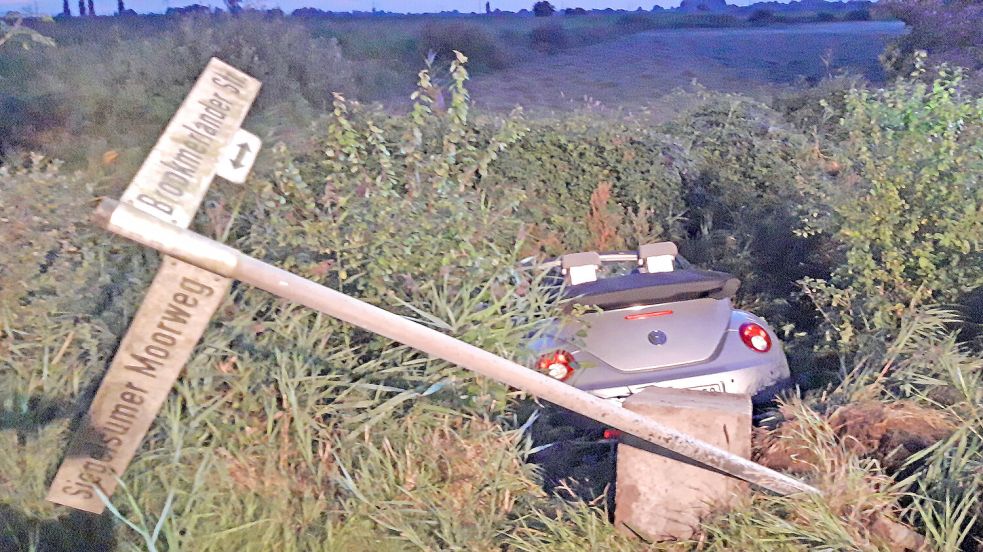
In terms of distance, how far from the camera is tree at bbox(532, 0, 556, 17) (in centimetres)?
4956

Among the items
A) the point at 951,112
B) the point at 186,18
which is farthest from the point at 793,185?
the point at 186,18

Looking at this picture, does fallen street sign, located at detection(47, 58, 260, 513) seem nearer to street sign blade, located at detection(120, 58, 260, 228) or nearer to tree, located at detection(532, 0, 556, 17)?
street sign blade, located at detection(120, 58, 260, 228)

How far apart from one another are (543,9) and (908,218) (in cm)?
4628

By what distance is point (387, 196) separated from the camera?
15.4 feet

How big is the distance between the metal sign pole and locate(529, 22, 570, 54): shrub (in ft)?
115

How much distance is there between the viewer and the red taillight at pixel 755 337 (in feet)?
17.9

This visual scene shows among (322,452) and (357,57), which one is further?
(357,57)

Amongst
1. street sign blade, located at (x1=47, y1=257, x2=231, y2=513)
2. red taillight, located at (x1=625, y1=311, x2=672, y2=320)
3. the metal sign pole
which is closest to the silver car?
red taillight, located at (x1=625, y1=311, x2=672, y2=320)

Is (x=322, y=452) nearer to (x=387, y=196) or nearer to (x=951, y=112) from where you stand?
(x=387, y=196)

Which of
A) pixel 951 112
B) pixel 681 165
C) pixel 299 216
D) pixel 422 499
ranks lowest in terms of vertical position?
pixel 681 165

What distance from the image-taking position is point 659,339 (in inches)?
209

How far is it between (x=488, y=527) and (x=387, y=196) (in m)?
1.75

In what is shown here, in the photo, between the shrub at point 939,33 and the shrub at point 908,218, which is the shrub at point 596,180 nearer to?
the shrub at point 908,218

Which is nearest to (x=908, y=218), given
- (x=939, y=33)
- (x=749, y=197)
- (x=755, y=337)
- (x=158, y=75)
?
(x=755, y=337)
